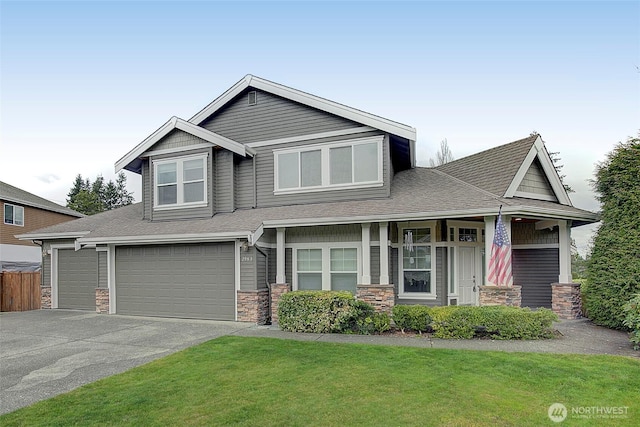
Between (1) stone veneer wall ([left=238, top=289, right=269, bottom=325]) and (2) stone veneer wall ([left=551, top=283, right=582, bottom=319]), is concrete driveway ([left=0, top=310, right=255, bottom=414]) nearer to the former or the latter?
(1) stone veneer wall ([left=238, top=289, right=269, bottom=325])

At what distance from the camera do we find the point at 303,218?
11.2 m

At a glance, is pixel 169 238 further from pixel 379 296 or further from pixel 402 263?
pixel 402 263

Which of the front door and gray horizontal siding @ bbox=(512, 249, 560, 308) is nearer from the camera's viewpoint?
the front door

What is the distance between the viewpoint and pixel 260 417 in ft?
15.2

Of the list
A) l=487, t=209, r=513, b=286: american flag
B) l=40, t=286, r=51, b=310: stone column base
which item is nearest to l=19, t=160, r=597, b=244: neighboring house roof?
l=487, t=209, r=513, b=286: american flag

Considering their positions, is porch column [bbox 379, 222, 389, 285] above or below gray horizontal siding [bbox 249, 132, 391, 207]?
below

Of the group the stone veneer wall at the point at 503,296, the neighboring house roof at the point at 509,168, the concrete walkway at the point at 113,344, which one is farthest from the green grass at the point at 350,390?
the neighboring house roof at the point at 509,168

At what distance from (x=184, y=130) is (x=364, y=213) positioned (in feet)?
22.6

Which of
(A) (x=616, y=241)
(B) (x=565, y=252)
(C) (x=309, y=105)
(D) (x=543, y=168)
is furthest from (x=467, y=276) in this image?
(C) (x=309, y=105)

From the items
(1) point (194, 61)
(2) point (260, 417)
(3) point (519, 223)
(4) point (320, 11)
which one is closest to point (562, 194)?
(3) point (519, 223)

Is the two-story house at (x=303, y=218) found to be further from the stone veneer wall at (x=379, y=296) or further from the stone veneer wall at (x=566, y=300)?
the stone veneer wall at (x=566, y=300)

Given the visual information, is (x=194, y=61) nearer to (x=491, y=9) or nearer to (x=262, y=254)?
(x=262, y=254)

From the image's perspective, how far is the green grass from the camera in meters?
4.64

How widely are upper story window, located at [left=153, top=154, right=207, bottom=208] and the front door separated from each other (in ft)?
27.8
